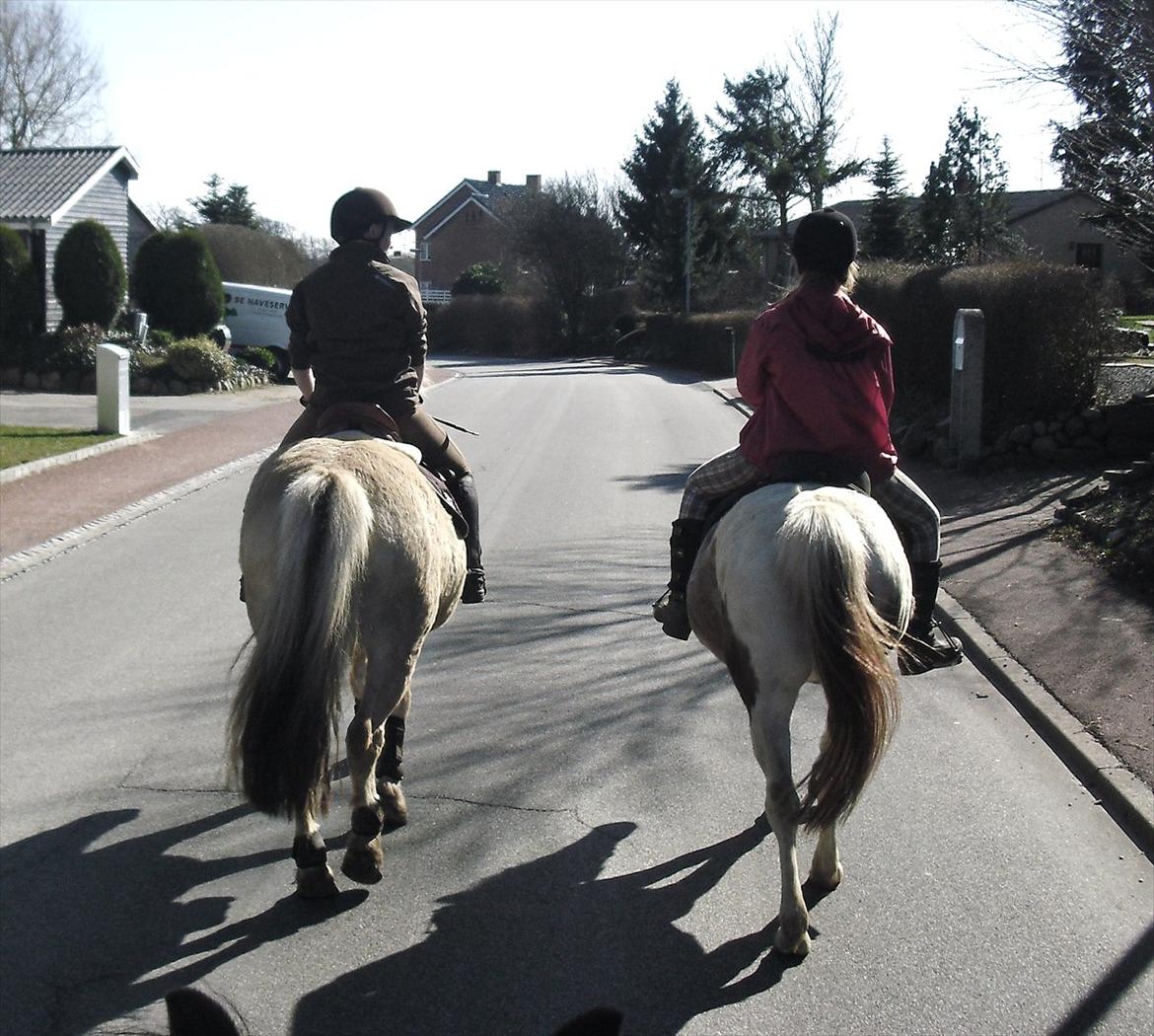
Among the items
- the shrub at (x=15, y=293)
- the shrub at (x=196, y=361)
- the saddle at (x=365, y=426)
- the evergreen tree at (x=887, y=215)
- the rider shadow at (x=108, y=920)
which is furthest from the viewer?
the evergreen tree at (x=887, y=215)

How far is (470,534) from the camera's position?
19.6 ft

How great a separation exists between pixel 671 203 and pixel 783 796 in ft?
176

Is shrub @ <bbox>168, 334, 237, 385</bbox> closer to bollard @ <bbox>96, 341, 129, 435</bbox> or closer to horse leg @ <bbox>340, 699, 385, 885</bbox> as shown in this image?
bollard @ <bbox>96, 341, 129, 435</bbox>

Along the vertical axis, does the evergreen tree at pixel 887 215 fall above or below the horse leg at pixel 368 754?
above

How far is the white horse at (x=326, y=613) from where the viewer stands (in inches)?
163

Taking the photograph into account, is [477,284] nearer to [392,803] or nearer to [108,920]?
[392,803]

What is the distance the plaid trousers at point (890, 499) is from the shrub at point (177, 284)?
29.3 meters

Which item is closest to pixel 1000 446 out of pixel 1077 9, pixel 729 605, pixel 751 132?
pixel 1077 9

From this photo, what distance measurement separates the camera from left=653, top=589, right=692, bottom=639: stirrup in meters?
5.34

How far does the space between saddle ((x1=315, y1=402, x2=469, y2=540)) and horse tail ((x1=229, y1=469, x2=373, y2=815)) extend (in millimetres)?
1005

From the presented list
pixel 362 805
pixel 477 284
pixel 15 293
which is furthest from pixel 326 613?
pixel 477 284

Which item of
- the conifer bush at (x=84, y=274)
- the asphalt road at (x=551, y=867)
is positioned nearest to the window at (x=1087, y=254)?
the conifer bush at (x=84, y=274)

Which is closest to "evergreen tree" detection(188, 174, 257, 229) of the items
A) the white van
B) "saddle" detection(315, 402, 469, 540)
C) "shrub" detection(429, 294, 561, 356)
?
"shrub" detection(429, 294, 561, 356)

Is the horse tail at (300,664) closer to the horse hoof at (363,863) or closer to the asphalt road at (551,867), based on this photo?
the horse hoof at (363,863)
